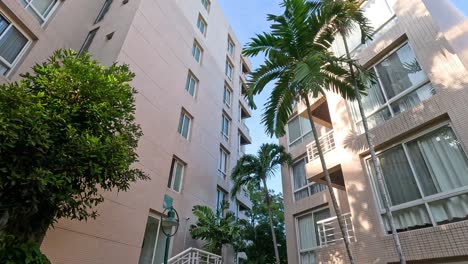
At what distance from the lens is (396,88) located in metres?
7.85

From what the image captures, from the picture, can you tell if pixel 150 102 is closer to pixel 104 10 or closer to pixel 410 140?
pixel 104 10

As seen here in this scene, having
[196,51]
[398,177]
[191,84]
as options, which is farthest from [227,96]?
[398,177]

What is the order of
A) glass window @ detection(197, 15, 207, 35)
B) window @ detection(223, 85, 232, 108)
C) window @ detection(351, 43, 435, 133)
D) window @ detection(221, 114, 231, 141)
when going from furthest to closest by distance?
window @ detection(223, 85, 232, 108), glass window @ detection(197, 15, 207, 35), window @ detection(221, 114, 231, 141), window @ detection(351, 43, 435, 133)

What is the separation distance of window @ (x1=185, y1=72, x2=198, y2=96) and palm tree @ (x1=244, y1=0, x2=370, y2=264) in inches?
298

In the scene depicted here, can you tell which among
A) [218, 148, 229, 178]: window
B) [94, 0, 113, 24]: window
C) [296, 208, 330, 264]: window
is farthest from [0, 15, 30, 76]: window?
[296, 208, 330, 264]: window

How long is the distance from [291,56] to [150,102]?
6549mm

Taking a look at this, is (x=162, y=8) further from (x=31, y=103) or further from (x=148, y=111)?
(x=31, y=103)

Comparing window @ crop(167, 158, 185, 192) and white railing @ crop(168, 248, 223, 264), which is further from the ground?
window @ crop(167, 158, 185, 192)

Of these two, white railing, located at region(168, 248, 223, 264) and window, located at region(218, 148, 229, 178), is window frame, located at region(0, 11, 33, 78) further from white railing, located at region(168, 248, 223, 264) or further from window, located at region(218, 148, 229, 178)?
window, located at region(218, 148, 229, 178)

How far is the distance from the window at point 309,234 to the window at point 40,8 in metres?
13.6

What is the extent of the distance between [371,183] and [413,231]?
181 centimetres

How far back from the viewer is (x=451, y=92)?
247 inches

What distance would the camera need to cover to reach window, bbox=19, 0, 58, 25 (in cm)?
981

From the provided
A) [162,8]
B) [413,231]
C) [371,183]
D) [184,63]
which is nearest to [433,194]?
[413,231]
